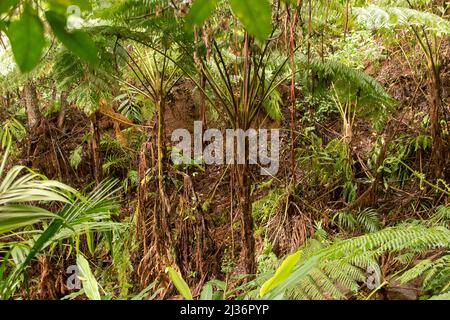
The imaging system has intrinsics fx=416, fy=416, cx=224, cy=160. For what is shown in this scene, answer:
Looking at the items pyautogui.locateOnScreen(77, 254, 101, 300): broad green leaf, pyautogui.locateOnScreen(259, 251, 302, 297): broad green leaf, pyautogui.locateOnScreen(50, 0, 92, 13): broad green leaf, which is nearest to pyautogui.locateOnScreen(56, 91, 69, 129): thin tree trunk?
pyautogui.locateOnScreen(77, 254, 101, 300): broad green leaf

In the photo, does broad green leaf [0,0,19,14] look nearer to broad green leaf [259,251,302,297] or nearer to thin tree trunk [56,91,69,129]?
broad green leaf [259,251,302,297]

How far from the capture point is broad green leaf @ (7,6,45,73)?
54 centimetres

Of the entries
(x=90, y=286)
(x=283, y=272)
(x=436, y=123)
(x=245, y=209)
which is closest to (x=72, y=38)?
(x=283, y=272)

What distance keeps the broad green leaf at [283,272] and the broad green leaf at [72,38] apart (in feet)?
2.26

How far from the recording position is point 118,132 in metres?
4.99

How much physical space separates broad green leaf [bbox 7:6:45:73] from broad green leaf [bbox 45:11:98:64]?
0.02 m

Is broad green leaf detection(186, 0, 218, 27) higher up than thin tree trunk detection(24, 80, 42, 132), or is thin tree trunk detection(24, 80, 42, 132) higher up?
thin tree trunk detection(24, 80, 42, 132)

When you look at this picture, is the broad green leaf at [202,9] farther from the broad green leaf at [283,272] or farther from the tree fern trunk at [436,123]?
the tree fern trunk at [436,123]

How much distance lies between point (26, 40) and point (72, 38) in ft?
0.20

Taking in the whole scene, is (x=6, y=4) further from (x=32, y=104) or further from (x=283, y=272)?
(x=32, y=104)

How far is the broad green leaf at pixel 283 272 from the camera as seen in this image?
105 centimetres

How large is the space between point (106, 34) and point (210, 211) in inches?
86.6

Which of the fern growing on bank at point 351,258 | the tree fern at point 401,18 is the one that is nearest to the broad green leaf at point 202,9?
the fern growing on bank at point 351,258

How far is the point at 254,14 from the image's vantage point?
552 mm
